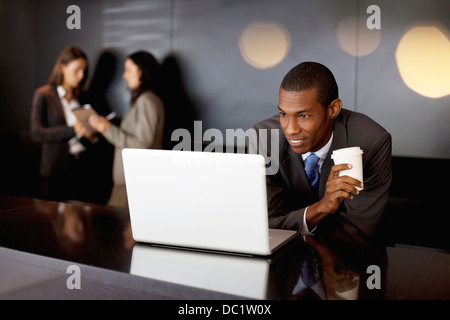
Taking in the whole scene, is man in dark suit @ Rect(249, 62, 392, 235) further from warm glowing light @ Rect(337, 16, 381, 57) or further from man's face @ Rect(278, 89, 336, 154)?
warm glowing light @ Rect(337, 16, 381, 57)

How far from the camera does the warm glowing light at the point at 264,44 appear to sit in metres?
3.73

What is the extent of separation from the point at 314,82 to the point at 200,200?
2.90 ft

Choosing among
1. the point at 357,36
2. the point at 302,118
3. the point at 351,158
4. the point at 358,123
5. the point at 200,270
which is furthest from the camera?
the point at 357,36

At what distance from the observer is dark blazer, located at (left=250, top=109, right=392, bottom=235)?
1914mm

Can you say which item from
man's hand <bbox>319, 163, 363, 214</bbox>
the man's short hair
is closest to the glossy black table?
man's hand <bbox>319, 163, 363, 214</bbox>

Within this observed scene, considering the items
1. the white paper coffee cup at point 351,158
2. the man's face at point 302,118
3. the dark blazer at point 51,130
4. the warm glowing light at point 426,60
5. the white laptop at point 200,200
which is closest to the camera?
the white laptop at point 200,200

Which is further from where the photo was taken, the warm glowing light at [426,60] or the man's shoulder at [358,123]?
the warm glowing light at [426,60]

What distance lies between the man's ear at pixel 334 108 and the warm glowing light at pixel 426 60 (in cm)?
160

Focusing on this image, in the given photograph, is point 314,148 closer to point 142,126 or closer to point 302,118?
point 302,118

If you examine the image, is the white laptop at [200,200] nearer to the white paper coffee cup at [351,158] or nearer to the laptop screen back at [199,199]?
the laptop screen back at [199,199]

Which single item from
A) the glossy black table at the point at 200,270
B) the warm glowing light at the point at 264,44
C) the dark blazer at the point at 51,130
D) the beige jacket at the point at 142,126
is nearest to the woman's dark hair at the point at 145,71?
the beige jacket at the point at 142,126

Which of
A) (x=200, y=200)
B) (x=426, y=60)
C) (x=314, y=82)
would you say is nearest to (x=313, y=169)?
(x=314, y=82)

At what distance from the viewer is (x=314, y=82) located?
1923 mm

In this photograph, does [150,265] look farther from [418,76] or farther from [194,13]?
[194,13]
